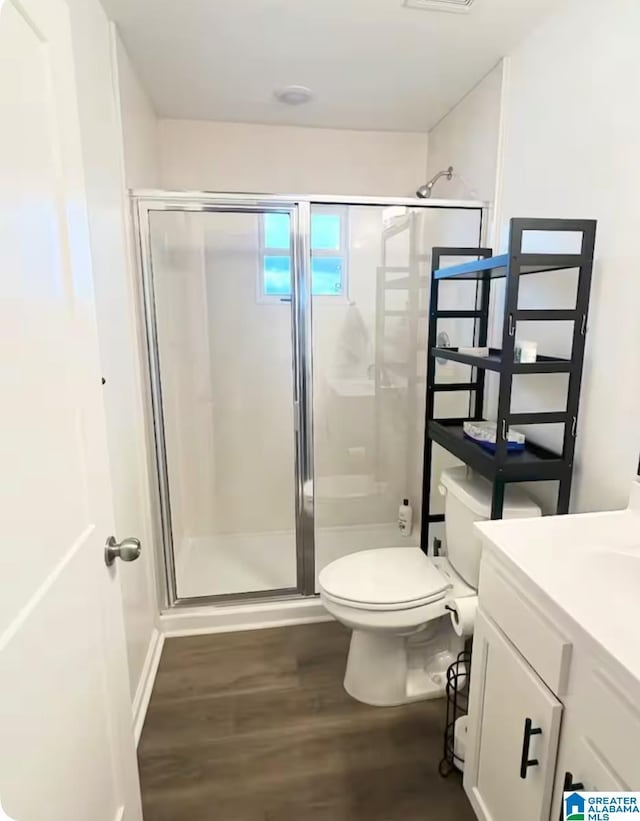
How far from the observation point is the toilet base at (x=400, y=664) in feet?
5.78

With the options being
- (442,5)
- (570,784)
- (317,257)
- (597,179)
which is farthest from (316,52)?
(570,784)

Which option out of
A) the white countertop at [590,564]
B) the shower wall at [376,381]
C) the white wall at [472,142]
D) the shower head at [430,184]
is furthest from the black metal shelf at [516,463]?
the shower head at [430,184]

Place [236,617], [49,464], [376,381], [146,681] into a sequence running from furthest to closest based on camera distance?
[376,381], [236,617], [146,681], [49,464]

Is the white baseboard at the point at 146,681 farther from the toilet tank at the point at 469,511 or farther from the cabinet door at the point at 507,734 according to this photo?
the toilet tank at the point at 469,511

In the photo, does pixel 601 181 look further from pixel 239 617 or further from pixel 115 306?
pixel 239 617

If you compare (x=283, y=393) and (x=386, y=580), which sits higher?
(x=283, y=393)

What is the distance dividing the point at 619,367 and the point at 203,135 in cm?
225

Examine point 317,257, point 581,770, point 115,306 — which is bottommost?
point 581,770

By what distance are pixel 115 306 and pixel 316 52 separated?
1206mm

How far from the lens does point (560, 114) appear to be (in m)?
1.55

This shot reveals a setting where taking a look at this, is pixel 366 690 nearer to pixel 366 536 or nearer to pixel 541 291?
pixel 366 536

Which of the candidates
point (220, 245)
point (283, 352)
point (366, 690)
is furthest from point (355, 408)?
point (366, 690)

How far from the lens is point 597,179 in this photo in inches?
54.9

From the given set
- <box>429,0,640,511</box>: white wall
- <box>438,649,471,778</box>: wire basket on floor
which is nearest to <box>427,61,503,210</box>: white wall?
<box>429,0,640,511</box>: white wall
